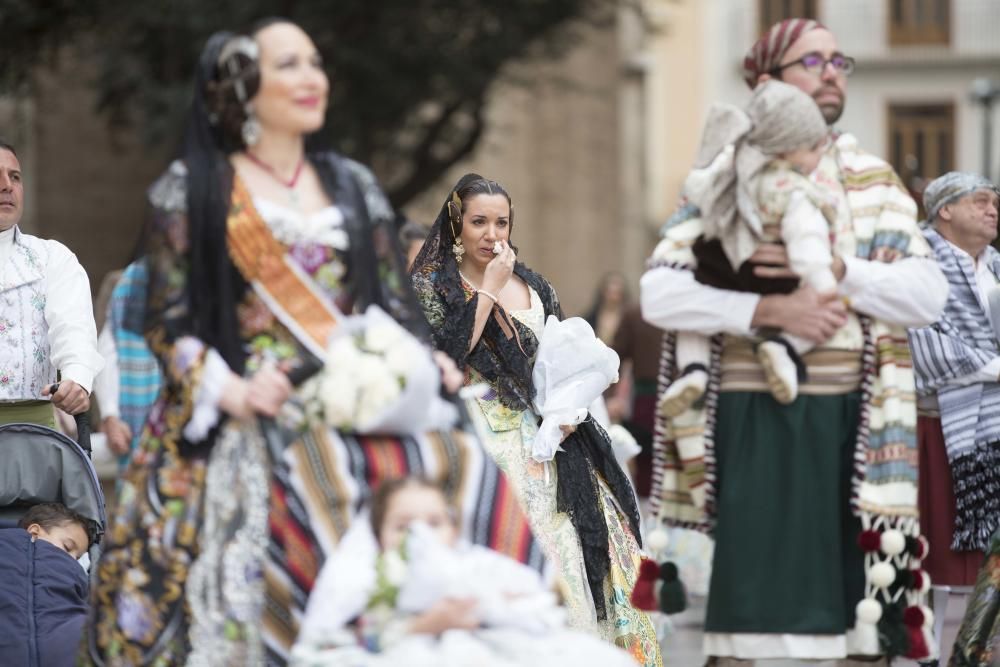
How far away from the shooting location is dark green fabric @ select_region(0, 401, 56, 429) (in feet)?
22.8

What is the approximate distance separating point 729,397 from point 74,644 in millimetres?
2265

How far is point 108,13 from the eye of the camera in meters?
19.8

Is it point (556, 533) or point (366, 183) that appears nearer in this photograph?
point (366, 183)

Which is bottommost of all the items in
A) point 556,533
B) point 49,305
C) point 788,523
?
point 556,533

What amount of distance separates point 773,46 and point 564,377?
52.2 inches

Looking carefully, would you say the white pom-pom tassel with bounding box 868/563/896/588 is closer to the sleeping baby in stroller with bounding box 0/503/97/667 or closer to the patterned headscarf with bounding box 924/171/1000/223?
the patterned headscarf with bounding box 924/171/1000/223

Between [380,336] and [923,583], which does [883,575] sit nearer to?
[923,583]

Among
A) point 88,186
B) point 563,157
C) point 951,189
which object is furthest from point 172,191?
point 563,157

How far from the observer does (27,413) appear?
6992 mm

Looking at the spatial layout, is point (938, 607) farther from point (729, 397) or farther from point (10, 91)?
point (10, 91)

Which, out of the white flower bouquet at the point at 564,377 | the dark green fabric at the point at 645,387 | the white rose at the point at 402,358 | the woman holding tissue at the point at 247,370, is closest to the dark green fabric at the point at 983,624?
the white flower bouquet at the point at 564,377

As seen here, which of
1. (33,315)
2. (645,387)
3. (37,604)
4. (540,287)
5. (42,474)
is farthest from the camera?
(645,387)

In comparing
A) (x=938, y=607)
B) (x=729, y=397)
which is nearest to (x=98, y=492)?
(x=729, y=397)

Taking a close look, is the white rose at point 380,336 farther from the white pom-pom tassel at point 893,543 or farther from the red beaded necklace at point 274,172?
the white pom-pom tassel at point 893,543
